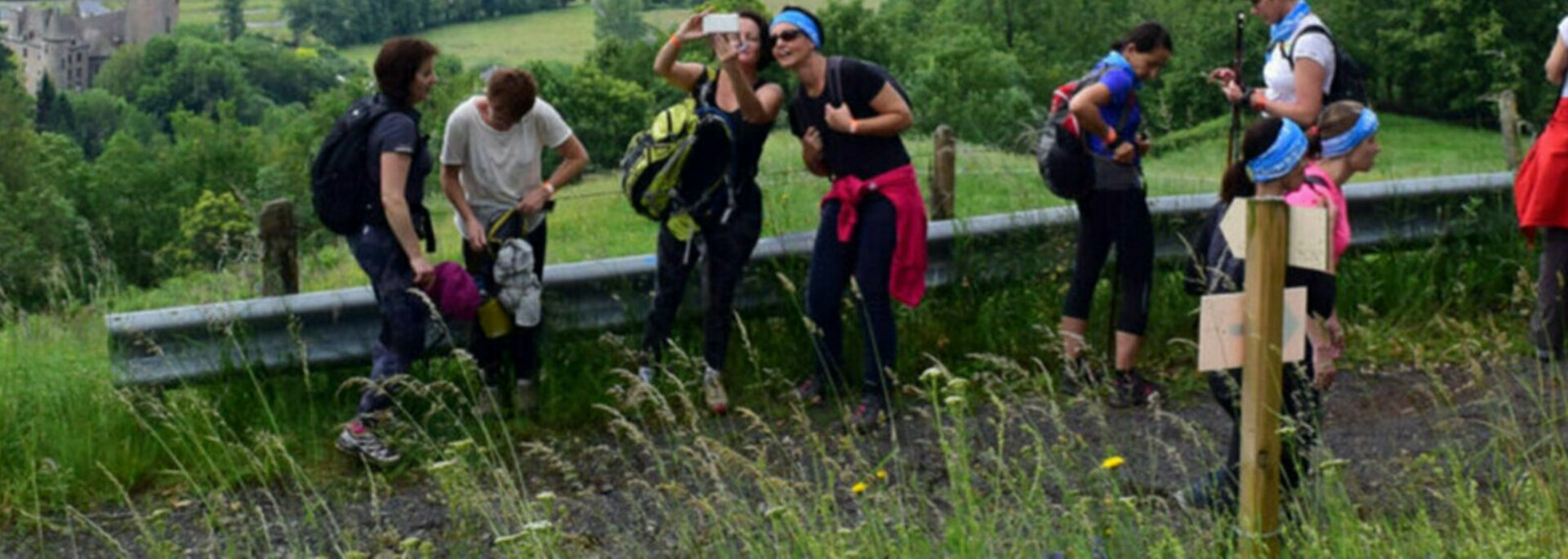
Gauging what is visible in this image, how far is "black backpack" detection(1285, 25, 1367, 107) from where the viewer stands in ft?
24.3

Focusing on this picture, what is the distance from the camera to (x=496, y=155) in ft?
24.5

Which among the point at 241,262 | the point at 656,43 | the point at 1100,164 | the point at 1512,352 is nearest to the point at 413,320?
the point at 241,262

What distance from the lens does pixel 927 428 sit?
7.28 m

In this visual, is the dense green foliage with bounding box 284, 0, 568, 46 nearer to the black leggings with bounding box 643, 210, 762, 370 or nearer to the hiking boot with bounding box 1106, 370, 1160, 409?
the black leggings with bounding box 643, 210, 762, 370

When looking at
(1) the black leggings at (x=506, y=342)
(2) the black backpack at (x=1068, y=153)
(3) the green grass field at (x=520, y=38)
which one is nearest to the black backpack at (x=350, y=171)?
(1) the black leggings at (x=506, y=342)

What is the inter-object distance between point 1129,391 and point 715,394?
1480 millimetres

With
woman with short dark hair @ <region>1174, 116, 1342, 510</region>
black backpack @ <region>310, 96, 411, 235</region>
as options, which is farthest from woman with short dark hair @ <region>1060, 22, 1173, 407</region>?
black backpack @ <region>310, 96, 411, 235</region>

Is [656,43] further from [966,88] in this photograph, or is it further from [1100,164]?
[1100,164]

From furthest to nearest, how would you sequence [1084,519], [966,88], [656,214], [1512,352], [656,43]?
[966,88] < [656,43] < [1512,352] < [656,214] < [1084,519]

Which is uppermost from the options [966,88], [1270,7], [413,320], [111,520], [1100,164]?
[1270,7]

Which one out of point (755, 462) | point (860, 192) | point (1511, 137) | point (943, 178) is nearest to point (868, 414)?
point (860, 192)

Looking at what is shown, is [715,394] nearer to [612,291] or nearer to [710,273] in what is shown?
[710,273]

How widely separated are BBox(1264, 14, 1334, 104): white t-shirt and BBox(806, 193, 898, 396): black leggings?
1.44 m

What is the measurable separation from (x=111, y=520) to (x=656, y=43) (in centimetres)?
7965
